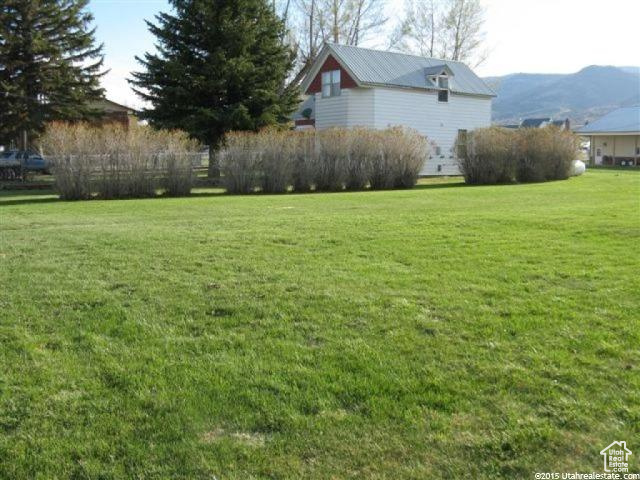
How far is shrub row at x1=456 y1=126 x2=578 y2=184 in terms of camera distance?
27.6 m

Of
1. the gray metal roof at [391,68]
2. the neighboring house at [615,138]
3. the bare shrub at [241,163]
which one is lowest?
the bare shrub at [241,163]

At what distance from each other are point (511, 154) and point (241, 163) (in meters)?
12.2

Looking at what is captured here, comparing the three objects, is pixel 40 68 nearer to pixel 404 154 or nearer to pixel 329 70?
pixel 329 70

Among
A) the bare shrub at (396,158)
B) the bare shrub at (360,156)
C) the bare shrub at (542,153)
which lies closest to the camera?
the bare shrub at (360,156)

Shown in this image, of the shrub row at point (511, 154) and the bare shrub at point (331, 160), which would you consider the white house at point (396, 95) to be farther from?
the bare shrub at point (331, 160)

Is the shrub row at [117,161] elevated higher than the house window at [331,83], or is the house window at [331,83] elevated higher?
the house window at [331,83]

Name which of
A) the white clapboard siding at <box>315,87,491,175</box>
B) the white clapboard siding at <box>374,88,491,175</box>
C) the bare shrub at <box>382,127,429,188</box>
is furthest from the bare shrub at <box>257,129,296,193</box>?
the white clapboard siding at <box>374,88,491,175</box>

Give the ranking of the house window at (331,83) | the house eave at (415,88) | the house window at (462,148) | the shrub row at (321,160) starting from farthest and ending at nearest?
1. the house window at (331,83)
2. the house eave at (415,88)
3. the house window at (462,148)
4. the shrub row at (321,160)

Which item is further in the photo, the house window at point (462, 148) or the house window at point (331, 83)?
the house window at point (331, 83)

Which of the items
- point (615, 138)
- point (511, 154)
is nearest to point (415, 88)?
point (511, 154)

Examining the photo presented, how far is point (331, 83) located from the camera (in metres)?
33.8

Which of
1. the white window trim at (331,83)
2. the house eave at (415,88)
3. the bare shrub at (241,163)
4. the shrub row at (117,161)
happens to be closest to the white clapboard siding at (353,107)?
the white window trim at (331,83)

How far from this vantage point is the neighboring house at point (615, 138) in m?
51.2

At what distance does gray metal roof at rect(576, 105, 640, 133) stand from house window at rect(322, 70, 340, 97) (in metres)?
26.2
